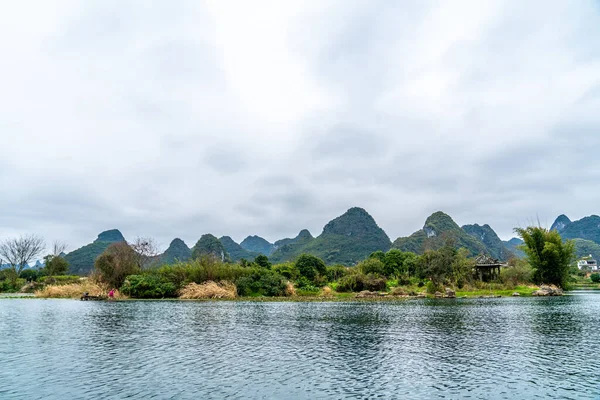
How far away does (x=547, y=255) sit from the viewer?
196 feet

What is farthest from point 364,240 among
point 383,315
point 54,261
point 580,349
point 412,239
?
point 580,349

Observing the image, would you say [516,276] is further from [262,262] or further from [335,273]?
[262,262]

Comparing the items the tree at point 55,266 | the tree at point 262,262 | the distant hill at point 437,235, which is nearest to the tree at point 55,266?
the tree at point 55,266

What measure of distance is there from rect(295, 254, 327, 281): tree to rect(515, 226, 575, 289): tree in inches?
1285

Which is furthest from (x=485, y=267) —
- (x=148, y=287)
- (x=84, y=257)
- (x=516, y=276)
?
(x=84, y=257)

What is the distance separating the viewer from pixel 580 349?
17625 millimetres

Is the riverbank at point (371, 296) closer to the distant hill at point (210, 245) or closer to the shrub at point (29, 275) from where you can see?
the shrub at point (29, 275)

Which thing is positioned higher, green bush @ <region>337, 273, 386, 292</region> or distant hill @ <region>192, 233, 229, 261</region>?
distant hill @ <region>192, 233, 229, 261</region>

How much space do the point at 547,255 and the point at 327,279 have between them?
112ft

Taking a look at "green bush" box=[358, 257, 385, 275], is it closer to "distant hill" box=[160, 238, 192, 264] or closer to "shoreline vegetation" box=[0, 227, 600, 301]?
"shoreline vegetation" box=[0, 227, 600, 301]

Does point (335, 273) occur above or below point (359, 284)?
above

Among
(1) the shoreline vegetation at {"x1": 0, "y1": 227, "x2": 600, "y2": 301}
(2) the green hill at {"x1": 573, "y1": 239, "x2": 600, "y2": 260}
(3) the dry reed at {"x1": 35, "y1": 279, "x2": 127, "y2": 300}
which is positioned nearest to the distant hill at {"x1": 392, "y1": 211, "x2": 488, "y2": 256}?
(2) the green hill at {"x1": 573, "y1": 239, "x2": 600, "y2": 260}

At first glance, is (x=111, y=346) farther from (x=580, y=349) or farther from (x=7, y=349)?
(x=580, y=349)

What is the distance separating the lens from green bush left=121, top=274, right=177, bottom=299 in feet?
179
